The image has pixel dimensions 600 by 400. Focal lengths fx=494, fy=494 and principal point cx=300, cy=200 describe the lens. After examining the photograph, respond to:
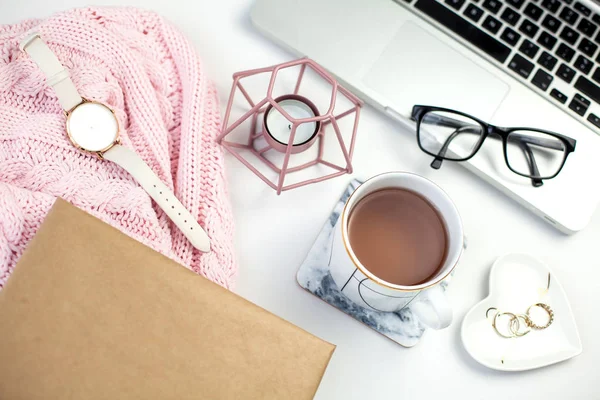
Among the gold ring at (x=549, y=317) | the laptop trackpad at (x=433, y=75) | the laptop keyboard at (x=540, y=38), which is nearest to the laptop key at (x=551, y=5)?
the laptop keyboard at (x=540, y=38)

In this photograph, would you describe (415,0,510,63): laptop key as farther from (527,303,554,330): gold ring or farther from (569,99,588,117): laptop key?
(527,303,554,330): gold ring

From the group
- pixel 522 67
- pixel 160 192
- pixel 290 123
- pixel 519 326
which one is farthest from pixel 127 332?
pixel 522 67

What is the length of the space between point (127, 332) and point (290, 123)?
258mm

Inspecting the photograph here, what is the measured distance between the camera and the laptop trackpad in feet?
1.80

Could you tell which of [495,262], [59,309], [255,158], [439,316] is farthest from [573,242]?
[59,309]

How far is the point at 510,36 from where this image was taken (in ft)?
1.85

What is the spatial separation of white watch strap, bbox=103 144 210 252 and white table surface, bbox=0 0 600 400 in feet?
0.20

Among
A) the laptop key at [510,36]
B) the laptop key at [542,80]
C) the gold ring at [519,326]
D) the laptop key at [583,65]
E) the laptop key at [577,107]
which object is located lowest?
the gold ring at [519,326]

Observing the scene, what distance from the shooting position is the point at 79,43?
479 millimetres

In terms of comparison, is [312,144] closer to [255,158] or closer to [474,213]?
[255,158]

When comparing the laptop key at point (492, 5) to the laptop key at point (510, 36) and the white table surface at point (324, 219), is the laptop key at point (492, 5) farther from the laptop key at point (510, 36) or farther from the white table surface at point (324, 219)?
the white table surface at point (324, 219)

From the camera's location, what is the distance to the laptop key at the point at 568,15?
0.57m

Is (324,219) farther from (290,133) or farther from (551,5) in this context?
(551,5)

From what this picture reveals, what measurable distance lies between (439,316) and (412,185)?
11 centimetres
